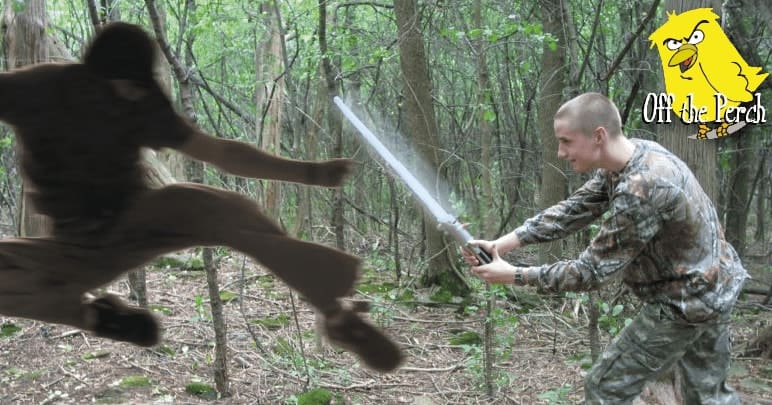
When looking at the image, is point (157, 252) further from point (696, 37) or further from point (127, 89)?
point (696, 37)

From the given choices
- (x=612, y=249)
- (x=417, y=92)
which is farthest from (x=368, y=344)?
(x=417, y=92)

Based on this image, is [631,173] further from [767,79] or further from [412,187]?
[767,79]

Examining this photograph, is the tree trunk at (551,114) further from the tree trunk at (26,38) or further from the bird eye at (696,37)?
the tree trunk at (26,38)

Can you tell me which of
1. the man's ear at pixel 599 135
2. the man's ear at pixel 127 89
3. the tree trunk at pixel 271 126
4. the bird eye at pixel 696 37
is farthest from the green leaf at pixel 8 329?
the bird eye at pixel 696 37

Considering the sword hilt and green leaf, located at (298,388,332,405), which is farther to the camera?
green leaf, located at (298,388,332,405)

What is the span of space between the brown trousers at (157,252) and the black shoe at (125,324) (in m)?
0.10

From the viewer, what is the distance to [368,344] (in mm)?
1492

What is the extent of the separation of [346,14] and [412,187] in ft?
16.9

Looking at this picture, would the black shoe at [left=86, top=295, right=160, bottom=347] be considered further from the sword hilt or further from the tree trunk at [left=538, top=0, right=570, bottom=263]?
the tree trunk at [left=538, top=0, right=570, bottom=263]

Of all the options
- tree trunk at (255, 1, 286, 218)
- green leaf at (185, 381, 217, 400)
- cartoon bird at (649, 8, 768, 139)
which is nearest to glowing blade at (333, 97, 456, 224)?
tree trunk at (255, 1, 286, 218)

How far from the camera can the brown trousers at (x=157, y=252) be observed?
4.59 ft

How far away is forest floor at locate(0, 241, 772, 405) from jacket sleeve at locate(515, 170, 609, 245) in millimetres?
1196

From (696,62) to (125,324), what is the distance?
3.85 m

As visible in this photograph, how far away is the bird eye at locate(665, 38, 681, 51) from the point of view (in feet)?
13.1
